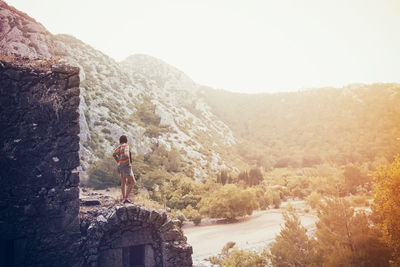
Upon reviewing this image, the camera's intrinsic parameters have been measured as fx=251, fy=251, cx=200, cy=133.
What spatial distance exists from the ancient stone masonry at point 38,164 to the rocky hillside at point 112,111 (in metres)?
16.4

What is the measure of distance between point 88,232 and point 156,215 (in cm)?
193

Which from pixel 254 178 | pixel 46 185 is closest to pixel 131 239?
pixel 46 185

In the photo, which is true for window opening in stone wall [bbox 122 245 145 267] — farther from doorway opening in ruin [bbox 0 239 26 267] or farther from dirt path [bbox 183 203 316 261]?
dirt path [bbox 183 203 316 261]

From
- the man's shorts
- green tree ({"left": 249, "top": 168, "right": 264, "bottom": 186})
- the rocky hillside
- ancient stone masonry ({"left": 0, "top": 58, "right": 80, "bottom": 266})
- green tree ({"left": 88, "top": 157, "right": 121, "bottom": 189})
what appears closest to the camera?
ancient stone masonry ({"left": 0, "top": 58, "right": 80, "bottom": 266})

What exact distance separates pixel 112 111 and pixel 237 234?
2365cm

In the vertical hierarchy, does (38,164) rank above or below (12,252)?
above

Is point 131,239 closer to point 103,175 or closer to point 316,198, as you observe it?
point 316,198

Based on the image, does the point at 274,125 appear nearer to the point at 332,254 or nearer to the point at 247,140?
the point at 247,140

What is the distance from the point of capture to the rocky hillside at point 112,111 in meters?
26.5

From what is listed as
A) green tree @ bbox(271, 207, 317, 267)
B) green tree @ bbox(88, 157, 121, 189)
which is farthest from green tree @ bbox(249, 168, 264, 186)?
green tree @ bbox(271, 207, 317, 267)

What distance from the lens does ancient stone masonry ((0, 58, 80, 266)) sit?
620 cm

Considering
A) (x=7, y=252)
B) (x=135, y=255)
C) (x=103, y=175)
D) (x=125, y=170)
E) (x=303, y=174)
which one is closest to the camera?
(x=7, y=252)

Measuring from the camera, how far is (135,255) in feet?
26.1

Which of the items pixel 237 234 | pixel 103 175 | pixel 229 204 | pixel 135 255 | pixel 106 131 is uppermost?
pixel 106 131
